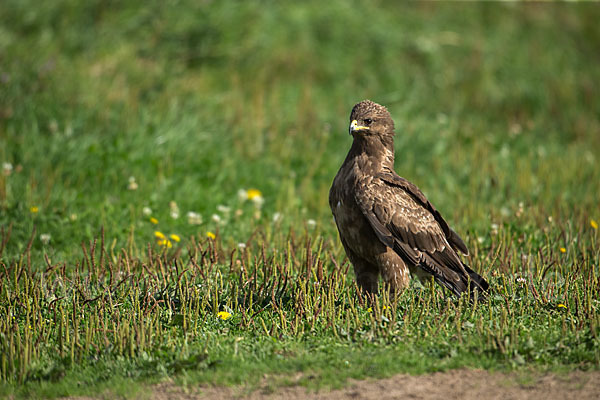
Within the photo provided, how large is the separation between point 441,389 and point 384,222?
4.97 ft

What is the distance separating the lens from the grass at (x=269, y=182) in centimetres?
456

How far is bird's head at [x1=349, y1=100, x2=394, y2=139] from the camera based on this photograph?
556 centimetres

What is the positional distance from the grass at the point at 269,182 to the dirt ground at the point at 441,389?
101 millimetres

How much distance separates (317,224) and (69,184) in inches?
106

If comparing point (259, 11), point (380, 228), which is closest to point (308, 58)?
point (259, 11)

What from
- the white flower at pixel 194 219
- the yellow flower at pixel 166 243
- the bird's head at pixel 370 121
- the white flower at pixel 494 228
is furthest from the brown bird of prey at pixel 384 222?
the white flower at pixel 194 219

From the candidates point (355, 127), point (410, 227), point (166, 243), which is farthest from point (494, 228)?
point (166, 243)

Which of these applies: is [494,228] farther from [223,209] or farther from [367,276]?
[223,209]

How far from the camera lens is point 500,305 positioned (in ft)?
17.1

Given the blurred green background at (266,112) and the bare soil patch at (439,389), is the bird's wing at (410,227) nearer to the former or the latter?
the bare soil patch at (439,389)

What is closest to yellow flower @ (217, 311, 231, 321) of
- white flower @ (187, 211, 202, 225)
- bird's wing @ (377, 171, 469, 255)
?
bird's wing @ (377, 171, 469, 255)

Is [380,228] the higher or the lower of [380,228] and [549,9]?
the lower

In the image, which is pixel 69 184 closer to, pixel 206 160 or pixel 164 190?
pixel 164 190

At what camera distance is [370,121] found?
5582mm
